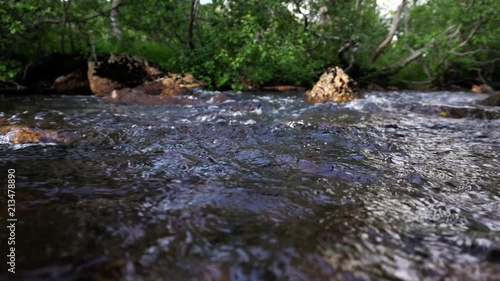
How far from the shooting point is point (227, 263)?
2.13m

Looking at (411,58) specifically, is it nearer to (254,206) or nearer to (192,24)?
(192,24)

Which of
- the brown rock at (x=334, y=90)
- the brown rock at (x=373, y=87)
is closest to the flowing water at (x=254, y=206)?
the brown rock at (x=334, y=90)

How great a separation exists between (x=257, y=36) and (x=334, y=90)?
3407 mm

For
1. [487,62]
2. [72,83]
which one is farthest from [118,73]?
[487,62]

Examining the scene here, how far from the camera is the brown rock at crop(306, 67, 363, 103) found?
1151 cm

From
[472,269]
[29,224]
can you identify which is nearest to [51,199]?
[29,224]

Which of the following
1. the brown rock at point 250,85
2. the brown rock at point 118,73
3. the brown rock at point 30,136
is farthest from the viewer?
the brown rock at point 250,85

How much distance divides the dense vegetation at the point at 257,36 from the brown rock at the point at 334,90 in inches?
62.5

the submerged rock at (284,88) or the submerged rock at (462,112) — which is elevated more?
the submerged rock at (284,88)

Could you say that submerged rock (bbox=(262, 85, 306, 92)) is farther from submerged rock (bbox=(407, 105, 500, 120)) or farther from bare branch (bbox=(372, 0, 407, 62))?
submerged rock (bbox=(407, 105, 500, 120))

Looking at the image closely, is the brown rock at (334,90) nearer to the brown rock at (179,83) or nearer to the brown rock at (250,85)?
the brown rock at (250,85)

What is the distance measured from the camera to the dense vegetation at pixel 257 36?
11.8 meters

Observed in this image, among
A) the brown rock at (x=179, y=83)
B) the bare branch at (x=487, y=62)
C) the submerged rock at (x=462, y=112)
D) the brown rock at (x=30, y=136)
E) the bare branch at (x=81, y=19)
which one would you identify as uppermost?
the bare branch at (x=81, y=19)

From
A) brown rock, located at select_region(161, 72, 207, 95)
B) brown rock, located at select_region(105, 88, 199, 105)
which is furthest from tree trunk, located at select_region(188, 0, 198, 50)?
brown rock, located at select_region(105, 88, 199, 105)
